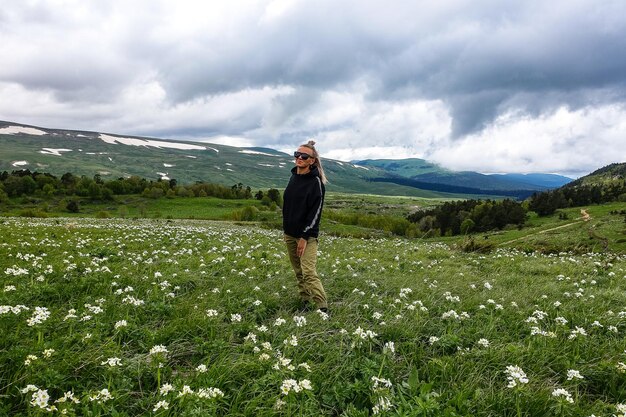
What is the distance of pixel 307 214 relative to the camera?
9086 mm

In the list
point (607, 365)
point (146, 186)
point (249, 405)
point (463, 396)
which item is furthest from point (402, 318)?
point (146, 186)

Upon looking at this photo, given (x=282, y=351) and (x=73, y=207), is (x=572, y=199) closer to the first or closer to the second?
(x=282, y=351)

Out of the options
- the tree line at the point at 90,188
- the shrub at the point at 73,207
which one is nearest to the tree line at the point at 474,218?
the tree line at the point at 90,188

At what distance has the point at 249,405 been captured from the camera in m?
4.47

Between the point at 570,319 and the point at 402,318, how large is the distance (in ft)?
14.0

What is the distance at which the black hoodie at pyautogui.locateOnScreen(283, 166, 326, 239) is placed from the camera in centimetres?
888

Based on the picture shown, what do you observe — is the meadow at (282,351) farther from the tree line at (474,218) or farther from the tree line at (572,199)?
the tree line at (572,199)

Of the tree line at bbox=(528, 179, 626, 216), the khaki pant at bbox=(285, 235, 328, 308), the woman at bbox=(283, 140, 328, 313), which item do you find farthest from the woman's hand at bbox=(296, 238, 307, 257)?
the tree line at bbox=(528, 179, 626, 216)

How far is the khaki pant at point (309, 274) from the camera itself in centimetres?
882

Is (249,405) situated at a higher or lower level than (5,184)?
higher

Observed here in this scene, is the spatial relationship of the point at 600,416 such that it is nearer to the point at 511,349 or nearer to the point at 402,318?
the point at 511,349

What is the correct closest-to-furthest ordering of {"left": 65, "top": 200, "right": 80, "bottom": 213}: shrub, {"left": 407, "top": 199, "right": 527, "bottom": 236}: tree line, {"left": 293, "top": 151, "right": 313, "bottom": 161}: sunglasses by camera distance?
{"left": 293, "top": 151, "right": 313, "bottom": 161}: sunglasses, {"left": 407, "top": 199, "right": 527, "bottom": 236}: tree line, {"left": 65, "top": 200, "right": 80, "bottom": 213}: shrub

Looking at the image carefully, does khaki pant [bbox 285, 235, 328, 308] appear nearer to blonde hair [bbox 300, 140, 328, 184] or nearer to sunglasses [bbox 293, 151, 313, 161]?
blonde hair [bbox 300, 140, 328, 184]

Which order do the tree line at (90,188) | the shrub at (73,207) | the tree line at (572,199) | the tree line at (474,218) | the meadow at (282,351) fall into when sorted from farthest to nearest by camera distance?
the tree line at (90,188), the shrub at (73,207), the tree line at (572,199), the tree line at (474,218), the meadow at (282,351)
